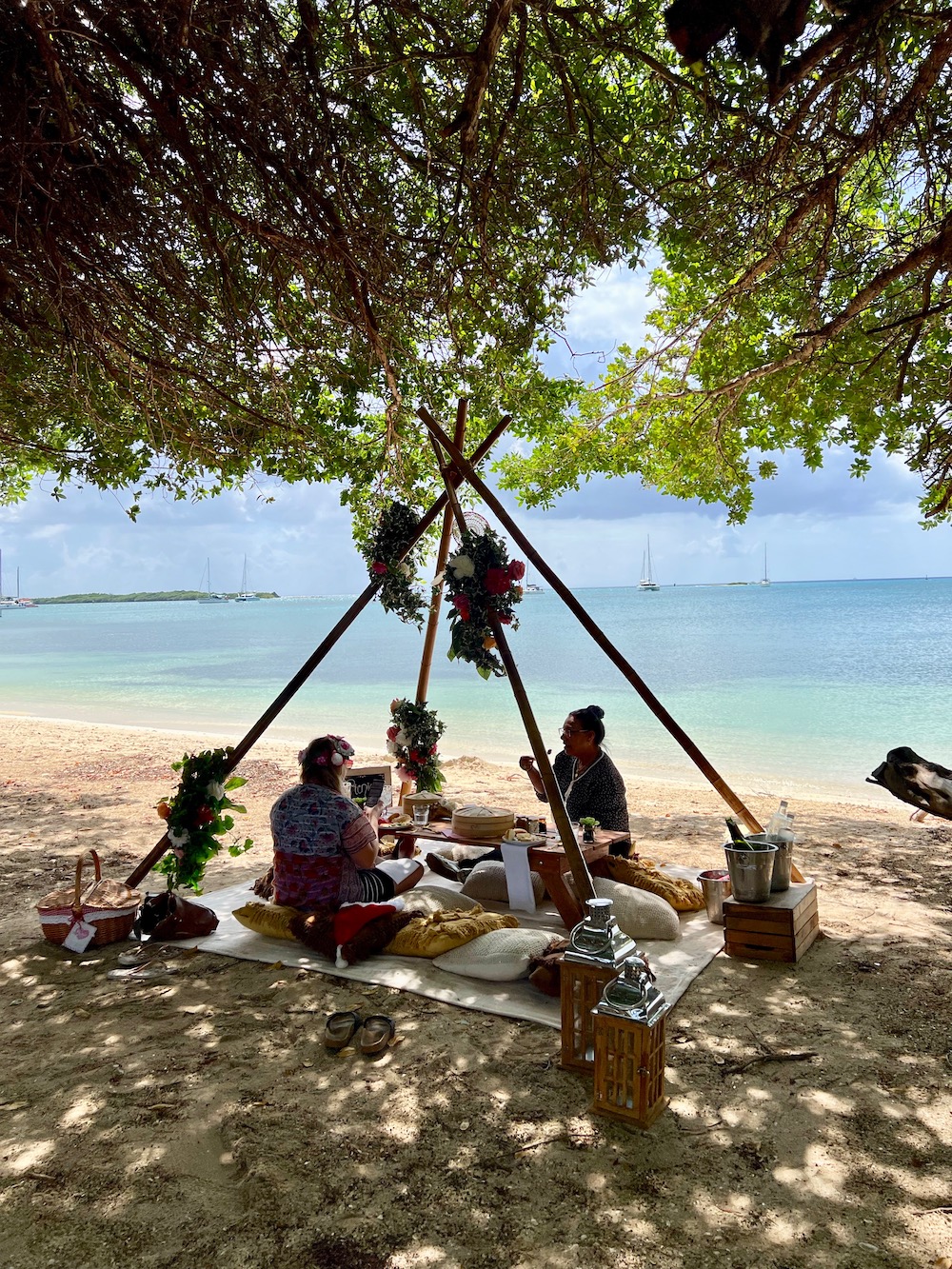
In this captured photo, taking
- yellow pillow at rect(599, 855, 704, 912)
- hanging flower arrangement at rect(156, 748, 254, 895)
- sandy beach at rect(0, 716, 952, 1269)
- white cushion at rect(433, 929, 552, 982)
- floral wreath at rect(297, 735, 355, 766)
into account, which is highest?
floral wreath at rect(297, 735, 355, 766)

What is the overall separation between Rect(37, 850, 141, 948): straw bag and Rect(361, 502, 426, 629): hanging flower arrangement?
268 cm

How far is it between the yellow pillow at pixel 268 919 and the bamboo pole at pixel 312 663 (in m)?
0.72

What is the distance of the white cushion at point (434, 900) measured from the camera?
5059 millimetres

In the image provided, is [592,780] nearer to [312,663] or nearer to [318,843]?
[318,843]

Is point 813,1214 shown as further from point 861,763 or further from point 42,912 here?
point 861,763

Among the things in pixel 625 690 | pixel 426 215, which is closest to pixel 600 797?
pixel 426 215

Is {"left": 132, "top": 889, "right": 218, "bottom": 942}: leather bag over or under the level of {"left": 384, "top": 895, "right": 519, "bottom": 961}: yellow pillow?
under

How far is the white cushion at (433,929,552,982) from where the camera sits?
4.28m

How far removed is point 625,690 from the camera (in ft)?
93.1

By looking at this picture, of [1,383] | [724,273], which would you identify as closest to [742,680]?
[724,273]

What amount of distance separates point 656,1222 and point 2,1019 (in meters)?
3.23

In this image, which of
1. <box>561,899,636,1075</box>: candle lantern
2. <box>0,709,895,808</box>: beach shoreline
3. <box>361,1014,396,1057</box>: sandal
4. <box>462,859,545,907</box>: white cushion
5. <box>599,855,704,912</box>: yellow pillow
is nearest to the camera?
<box>561,899,636,1075</box>: candle lantern

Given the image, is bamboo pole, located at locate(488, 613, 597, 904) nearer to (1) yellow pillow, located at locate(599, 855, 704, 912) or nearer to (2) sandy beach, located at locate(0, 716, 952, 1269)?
(1) yellow pillow, located at locate(599, 855, 704, 912)

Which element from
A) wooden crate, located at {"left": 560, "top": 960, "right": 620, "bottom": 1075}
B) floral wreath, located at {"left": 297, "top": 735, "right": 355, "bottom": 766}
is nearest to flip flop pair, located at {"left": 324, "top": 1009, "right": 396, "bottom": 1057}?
wooden crate, located at {"left": 560, "top": 960, "right": 620, "bottom": 1075}
